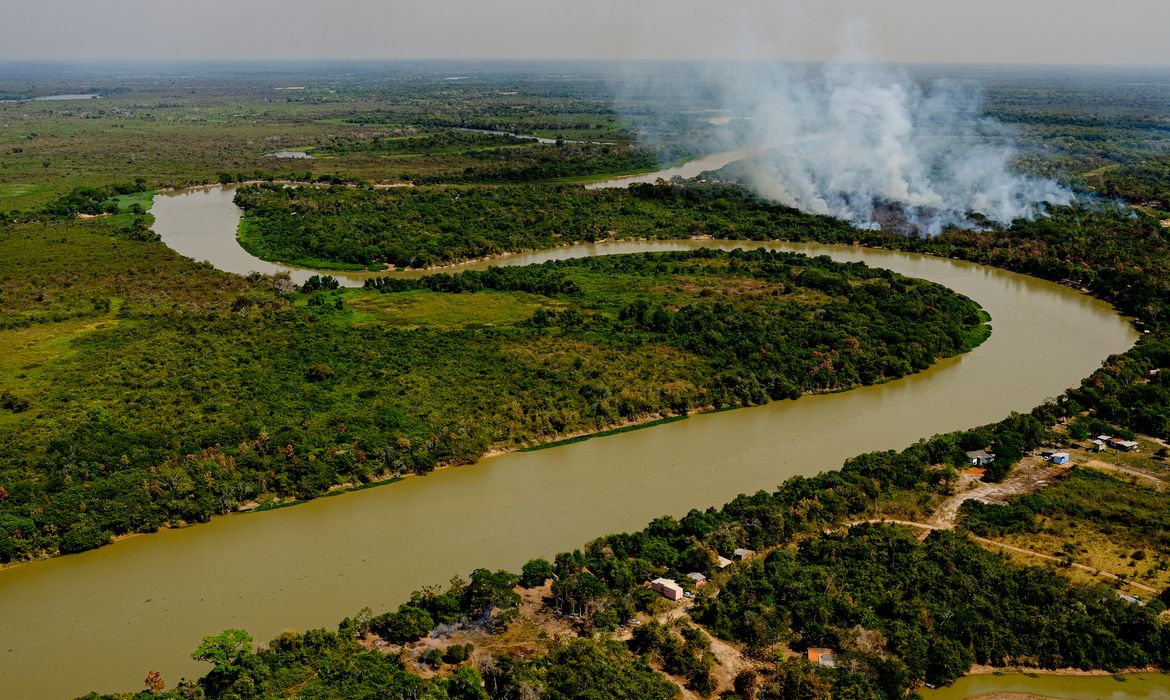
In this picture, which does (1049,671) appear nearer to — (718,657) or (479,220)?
(718,657)

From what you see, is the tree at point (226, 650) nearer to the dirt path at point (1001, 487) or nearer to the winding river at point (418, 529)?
the winding river at point (418, 529)

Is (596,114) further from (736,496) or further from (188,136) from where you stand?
(736,496)

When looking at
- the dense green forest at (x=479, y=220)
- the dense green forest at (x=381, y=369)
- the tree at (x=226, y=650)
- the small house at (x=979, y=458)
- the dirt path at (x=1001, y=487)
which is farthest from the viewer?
the dense green forest at (x=479, y=220)

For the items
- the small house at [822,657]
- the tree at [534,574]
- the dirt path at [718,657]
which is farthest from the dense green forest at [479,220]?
the small house at [822,657]

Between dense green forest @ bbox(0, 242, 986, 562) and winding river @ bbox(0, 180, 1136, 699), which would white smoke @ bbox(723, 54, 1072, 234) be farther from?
winding river @ bbox(0, 180, 1136, 699)

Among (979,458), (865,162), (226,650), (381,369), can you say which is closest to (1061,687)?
(979,458)

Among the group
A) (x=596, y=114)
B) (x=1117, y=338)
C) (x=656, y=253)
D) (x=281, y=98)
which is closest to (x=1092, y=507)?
(x=1117, y=338)

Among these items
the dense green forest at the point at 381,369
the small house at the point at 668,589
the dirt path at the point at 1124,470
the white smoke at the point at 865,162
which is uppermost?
the white smoke at the point at 865,162
